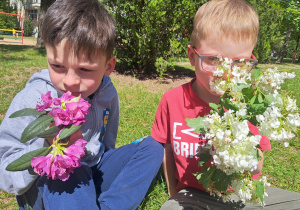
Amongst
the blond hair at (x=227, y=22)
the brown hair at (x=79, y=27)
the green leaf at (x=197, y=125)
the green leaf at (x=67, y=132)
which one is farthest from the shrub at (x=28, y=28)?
the green leaf at (x=197, y=125)

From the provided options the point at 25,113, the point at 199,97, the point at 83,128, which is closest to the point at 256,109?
the point at 199,97

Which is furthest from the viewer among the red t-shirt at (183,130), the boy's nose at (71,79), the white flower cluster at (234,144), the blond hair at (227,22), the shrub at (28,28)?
the shrub at (28,28)

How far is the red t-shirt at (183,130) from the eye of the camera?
2229 mm

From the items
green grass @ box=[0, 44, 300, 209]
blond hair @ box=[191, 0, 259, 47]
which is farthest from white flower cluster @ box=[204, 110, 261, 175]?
blond hair @ box=[191, 0, 259, 47]

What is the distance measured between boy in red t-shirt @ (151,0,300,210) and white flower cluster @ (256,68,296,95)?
596 mm

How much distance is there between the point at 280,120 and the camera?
1243 mm

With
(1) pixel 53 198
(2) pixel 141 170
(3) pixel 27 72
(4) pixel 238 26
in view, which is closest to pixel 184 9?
(3) pixel 27 72

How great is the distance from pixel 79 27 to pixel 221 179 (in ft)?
4.55

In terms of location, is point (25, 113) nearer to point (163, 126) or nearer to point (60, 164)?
point (60, 164)

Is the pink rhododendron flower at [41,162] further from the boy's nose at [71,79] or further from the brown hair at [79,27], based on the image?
the brown hair at [79,27]

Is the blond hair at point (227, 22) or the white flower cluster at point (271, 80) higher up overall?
the blond hair at point (227, 22)

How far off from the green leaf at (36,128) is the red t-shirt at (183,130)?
1.13m

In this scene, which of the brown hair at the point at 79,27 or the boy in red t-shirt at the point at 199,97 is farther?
the boy in red t-shirt at the point at 199,97

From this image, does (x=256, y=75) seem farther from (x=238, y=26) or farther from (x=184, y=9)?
(x=184, y=9)
